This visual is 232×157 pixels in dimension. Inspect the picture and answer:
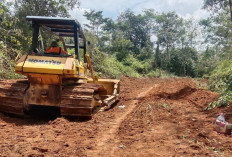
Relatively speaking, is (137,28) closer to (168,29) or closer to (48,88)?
(168,29)

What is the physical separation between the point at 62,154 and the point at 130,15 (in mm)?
42248

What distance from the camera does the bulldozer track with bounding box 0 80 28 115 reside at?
547 cm

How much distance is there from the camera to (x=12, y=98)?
18.0 ft

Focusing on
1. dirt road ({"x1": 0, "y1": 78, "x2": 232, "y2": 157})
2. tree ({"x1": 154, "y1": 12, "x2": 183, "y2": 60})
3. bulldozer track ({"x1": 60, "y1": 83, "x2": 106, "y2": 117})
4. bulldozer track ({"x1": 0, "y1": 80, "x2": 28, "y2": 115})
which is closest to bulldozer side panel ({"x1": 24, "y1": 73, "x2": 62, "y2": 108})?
bulldozer track ({"x1": 0, "y1": 80, "x2": 28, "y2": 115})

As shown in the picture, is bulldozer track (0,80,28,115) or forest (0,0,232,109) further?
forest (0,0,232,109)

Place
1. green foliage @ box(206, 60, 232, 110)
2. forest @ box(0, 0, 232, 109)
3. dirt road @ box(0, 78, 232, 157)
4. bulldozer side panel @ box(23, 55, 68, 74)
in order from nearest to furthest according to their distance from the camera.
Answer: dirt road @ box(0, 78, 232, 157) → bulldozer side panel @ box(23, 55, 68, 74) → green foliage @ box(206, 60, 232, 110) → forest @ box(0, 0, 232, 109)

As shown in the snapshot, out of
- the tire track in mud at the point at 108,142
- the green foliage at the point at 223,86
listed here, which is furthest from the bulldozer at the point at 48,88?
the green foliage at the point at 223,86

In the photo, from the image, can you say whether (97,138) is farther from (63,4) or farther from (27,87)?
(63,4)

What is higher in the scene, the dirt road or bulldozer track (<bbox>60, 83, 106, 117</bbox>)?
bulldozer track (<bbox>60, 83, 106, 117</bbox>)

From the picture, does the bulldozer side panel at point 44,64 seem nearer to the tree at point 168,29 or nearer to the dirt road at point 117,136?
the dirt road at point 117,136

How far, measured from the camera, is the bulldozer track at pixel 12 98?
547cm

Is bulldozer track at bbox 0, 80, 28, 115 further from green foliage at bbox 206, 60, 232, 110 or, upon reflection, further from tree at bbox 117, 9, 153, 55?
tree at bbox 117, 9, 153, 55

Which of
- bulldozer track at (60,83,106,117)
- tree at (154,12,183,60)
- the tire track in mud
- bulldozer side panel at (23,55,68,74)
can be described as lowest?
the tire track in mud

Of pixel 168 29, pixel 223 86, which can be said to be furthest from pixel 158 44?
pixel 223 86
